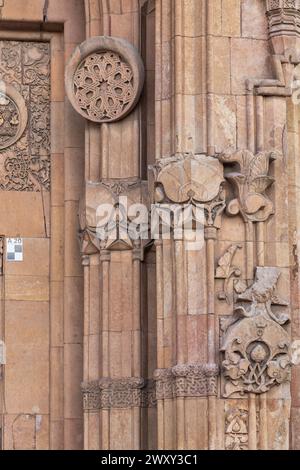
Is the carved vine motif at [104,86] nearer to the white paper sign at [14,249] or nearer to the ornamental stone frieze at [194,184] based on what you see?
the ornamental stone frieze at [194,184]

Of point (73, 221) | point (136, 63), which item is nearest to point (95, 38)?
point (136, 63)

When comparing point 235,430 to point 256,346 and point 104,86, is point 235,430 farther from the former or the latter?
point 104,86

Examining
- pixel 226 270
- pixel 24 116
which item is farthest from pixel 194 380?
pixel 24 116

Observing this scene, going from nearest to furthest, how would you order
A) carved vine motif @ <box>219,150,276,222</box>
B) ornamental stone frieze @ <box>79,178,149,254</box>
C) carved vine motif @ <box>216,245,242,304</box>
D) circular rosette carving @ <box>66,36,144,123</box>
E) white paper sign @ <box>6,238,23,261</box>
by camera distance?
1. carved vine motif @ <box>216,245,242,304</box>
2. carved vine motif @ <box>219,150,276,222</box>
3. ornamental stone frieze @ <box>79,178,149,254</box>
4. circular rosette carving @ <box>66,36,144,123</box>
5. white paper sign @ <box>6,238,23,261</box>

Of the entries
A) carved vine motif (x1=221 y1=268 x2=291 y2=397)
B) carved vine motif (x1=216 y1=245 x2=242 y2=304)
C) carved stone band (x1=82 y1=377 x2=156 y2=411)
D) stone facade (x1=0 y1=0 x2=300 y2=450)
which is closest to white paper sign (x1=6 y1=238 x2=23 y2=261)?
stone facade (x1=0 y1=0 x2=300 y2=450)

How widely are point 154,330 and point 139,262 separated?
0.81 metres

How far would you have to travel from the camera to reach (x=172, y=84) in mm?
23188

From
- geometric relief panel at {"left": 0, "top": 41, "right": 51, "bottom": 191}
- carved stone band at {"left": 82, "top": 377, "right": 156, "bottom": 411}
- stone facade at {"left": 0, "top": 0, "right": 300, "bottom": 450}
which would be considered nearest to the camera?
stone facade at {"left": 0, "top": 0, "right": 300, "bottom": 450}

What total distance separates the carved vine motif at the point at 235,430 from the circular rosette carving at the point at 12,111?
4547 millimetres

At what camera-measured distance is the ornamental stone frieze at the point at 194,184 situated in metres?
22.8

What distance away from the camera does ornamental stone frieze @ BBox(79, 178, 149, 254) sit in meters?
23.5

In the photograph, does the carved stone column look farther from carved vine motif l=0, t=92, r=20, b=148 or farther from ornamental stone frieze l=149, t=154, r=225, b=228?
carved vine motif l=0, t=92, r=20, b=148

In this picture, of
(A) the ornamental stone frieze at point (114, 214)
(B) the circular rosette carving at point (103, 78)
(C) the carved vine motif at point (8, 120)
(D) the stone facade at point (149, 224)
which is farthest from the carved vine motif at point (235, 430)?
(C) the carved vine motif at point (8, 120)

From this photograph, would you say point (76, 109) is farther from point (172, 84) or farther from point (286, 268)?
point (286, 268)
